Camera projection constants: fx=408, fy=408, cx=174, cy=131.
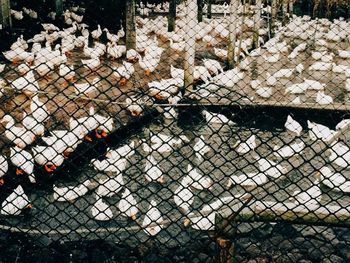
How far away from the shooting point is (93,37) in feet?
40.0

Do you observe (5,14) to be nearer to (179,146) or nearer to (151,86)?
(151,86)

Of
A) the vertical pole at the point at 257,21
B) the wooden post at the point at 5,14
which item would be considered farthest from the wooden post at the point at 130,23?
the vertical pole at the point at 257,21

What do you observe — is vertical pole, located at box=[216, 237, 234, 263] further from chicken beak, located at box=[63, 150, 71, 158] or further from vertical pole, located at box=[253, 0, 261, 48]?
vertical pole, located at box=[253, 0, 261, 48]

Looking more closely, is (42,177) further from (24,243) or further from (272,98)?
(272,98)

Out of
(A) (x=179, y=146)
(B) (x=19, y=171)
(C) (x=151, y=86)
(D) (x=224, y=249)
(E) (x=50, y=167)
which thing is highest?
(D) (x=224, y=249)

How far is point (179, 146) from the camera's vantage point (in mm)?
6906

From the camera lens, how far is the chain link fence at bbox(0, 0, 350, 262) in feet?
10.9

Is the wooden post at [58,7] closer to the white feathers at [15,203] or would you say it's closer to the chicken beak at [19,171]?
the chicken beak at [19,171]

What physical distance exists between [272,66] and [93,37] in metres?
5.31

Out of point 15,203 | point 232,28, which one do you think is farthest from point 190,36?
point 15,203

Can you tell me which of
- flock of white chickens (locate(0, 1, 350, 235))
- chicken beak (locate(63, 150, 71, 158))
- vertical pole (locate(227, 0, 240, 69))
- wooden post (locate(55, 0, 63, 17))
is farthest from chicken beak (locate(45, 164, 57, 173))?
wooden post (locate(55, 0, 63, 17))

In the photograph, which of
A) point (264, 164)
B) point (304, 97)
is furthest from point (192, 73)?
point (264, 164)

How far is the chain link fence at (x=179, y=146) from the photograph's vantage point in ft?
10.9

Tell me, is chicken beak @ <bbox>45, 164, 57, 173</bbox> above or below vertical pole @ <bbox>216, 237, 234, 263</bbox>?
below
